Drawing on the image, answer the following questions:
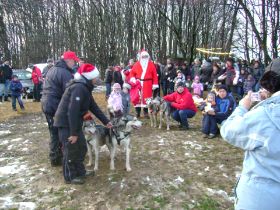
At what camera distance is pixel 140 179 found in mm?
5828

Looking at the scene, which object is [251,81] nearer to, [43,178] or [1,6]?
[43,178]

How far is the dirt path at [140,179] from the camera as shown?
5090mm

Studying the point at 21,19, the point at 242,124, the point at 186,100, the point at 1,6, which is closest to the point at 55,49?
the point at 21,19

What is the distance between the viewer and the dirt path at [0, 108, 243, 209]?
5090 mm

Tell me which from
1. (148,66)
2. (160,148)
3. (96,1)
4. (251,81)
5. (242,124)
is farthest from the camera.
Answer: (96,1)

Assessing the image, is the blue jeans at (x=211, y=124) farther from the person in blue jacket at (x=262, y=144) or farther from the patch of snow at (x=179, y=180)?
the person in blue jacket at (x=262, y=144)

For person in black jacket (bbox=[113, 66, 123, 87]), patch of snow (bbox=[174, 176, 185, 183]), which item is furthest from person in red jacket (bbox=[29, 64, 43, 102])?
patch of snow (bbox=[174, 176, 185, 183])

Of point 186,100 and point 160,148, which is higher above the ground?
point 186,100

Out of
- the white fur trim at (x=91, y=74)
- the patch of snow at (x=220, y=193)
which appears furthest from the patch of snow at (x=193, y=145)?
the white fur trim at (x=91, y=74)

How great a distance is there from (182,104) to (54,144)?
4094mm

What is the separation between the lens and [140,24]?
27.4 metres

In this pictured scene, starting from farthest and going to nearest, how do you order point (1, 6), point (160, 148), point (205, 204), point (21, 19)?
point (21, 19) < point (1, 6) < point (160, 148) < point (205, 204)

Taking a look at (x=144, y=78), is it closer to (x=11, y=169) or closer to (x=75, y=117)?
(x=11, y=169)

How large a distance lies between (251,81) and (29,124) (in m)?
9.01
